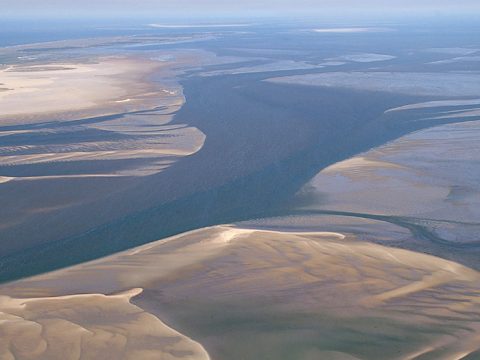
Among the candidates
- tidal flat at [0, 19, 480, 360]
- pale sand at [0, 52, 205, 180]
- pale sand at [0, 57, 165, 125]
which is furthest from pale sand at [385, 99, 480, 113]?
pale sand at [0, 57, 165, 125]

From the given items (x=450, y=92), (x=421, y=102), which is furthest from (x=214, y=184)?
(x=450, y=92)

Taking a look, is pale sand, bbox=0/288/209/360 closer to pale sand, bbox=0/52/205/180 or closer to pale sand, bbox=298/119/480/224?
pale sand, bbox=298/119/480/224

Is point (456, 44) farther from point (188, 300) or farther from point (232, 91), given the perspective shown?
point (188, 300)

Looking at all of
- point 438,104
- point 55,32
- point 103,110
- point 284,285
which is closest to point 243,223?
point 284,285

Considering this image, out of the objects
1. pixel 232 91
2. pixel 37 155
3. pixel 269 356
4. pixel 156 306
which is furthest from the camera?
pixel 232 91

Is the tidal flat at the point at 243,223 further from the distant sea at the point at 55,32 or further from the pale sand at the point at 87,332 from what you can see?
the distant sea at the point at 55,32

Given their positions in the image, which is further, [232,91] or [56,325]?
[232,91]
